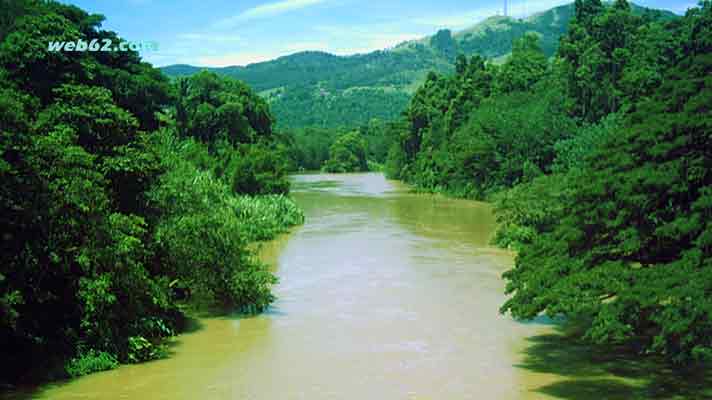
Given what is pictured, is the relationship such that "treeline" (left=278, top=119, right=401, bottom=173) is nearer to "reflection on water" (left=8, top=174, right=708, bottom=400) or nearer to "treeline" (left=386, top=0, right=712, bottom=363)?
"reflection on water" (left=8, top=174, right=708, bottom=400)

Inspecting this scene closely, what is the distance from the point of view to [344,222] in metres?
47.8

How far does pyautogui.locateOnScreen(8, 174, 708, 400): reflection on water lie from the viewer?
1650 centimetres

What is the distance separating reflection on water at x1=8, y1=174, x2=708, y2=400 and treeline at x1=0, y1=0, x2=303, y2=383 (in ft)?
3.51

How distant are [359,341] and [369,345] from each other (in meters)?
0.50

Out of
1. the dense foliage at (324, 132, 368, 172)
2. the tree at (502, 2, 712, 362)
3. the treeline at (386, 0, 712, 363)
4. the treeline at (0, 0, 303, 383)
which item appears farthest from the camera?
the dense foliage at (324, 132, 368, 172)

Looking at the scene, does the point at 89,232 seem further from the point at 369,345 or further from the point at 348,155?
the point at 348,155

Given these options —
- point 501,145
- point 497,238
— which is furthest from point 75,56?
point 501,145

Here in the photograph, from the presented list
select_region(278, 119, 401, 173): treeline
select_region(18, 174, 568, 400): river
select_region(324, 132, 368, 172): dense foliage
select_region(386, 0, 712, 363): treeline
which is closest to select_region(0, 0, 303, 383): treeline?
select_region(18, 174, 568, 400): river

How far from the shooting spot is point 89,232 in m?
17.7

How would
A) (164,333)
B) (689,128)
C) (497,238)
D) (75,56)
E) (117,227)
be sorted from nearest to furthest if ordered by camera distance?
(689,128)
(117,227)
(164,333)
(75,56)
(497,238)

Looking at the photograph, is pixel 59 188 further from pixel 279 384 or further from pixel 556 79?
pixel 556 79

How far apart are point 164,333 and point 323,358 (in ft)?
15.6

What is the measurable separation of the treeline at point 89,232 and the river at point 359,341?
1051 mm

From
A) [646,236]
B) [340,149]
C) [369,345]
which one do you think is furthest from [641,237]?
[340,149]
